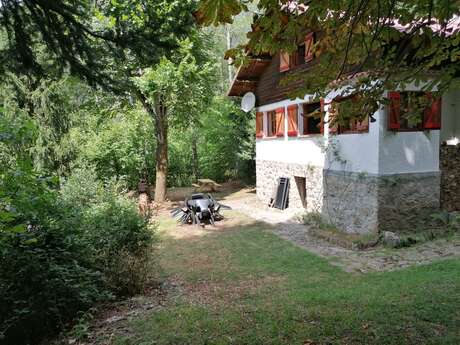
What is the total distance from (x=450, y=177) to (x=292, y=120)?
503 centimetres

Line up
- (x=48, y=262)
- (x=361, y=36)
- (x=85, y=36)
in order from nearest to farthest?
(x=361, y=36), (x=48, y=262), (x=85, y=36)

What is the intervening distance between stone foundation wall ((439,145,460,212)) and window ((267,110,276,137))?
243 inches

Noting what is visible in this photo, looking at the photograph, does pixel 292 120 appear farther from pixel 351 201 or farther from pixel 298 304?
pixel 298 304

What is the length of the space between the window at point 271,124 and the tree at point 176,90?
8.67 feet

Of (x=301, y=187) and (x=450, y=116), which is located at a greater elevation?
(x=450, y=116)

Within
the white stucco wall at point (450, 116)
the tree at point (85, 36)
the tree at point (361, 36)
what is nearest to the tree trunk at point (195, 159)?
the white stucco wall at point (450, 116)

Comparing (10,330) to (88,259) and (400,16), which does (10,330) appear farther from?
(400,16)

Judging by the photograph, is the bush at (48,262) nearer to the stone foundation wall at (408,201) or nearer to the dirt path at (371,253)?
the dirt path at (371,253)

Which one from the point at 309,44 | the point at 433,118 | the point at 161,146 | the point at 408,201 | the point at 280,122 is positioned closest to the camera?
the point at 433,118

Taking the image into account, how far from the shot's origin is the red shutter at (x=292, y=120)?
1176 centimetres

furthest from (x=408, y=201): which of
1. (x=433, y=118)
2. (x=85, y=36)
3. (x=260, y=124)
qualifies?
(x=85, y=36)

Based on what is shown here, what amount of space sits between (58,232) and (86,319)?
1.08m

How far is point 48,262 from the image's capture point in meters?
3.86

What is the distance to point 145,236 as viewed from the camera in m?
5.84
